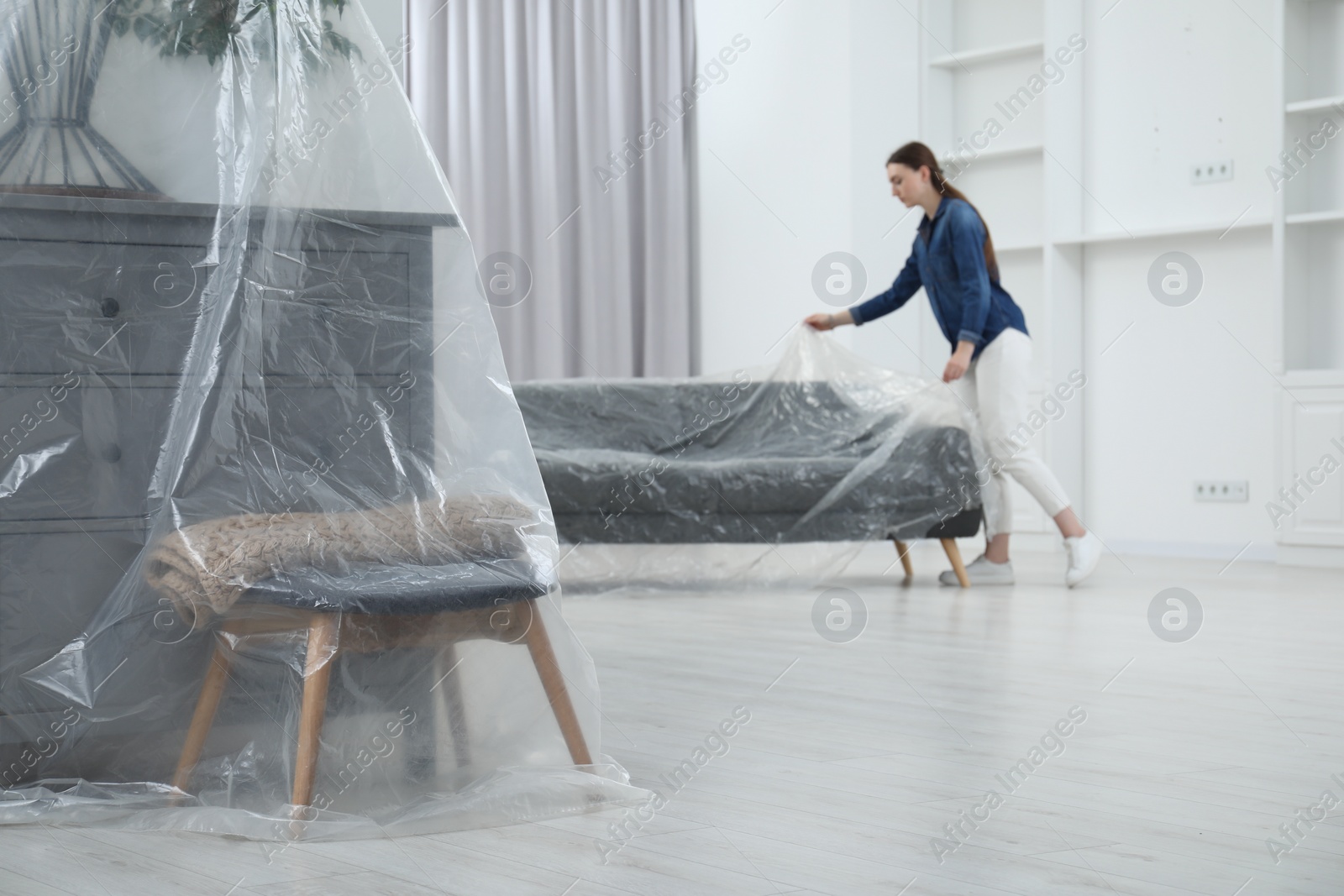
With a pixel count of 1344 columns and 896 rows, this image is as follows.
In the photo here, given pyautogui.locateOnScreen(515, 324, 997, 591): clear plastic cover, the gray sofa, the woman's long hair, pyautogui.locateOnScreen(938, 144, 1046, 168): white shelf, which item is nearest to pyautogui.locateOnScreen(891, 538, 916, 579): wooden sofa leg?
the gray sofa

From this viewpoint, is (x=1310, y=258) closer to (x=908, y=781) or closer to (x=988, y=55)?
(x=988, y=55)

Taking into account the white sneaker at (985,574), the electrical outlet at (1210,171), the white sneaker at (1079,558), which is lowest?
the white sneaker at (985,574)

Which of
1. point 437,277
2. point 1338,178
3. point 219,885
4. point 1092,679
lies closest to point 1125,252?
point 1338,178

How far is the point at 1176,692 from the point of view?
2.35m

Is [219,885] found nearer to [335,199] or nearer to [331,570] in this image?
[331,570]

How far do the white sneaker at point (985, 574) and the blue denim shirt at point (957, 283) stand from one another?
0.64 metres

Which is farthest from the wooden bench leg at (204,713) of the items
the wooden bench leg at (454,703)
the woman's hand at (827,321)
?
the woman's hand at (827,321)

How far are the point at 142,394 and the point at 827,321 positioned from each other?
9.43 feet

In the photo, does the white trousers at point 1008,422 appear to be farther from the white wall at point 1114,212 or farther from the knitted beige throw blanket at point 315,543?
the knitted beige throw blanket at point 315,543

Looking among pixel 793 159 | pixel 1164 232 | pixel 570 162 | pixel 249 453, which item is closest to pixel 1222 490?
pixel 1164 232

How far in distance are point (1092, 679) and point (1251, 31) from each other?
3.39 metres

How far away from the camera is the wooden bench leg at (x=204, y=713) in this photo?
159cm

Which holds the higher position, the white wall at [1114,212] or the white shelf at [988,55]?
the white shelf at [988,55]

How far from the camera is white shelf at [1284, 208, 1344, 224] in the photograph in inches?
182
